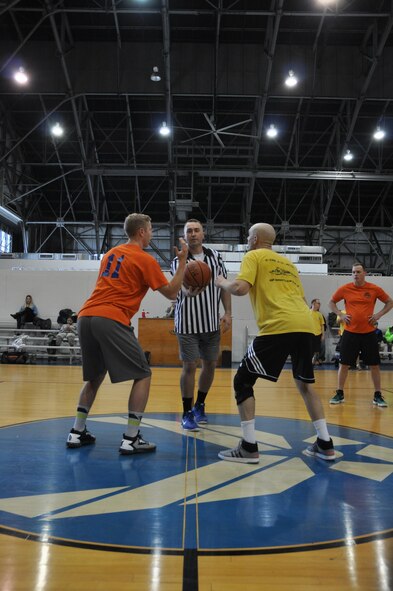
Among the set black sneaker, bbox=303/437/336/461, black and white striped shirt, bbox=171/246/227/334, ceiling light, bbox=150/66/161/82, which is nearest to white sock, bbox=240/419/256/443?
black sneaker, bbox=303/437/336/461

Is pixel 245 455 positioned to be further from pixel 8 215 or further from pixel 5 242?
pixel 5 242

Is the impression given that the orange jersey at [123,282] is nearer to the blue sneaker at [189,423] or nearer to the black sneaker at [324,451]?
the blue sneaker at [189,423]

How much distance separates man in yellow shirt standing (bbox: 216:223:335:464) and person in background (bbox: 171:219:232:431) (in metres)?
0.95

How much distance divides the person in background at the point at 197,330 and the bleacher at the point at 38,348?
7.77 meters

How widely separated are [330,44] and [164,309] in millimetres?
10203

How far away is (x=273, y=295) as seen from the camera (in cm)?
330

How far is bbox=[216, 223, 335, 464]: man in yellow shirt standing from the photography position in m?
3.19

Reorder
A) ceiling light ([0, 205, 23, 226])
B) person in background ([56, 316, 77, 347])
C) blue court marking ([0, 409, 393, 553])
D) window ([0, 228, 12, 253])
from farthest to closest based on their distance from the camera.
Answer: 1. window ([0, 228, 12, 253])
2. ceiling light ([0, 205, 23, 226])
3. person in background ([56, 316, 77, 347])
4. blue court marking ([0, 409, 393, 553])

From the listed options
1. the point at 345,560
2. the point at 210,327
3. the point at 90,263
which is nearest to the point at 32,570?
the point at 345,560

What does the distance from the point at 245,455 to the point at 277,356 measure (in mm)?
689

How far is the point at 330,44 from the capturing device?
50.9 feet

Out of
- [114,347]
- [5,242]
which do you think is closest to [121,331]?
[114,347]

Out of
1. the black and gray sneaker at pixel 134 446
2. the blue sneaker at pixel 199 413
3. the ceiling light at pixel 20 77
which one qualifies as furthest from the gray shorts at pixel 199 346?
the ceiling light at pixel 20 77

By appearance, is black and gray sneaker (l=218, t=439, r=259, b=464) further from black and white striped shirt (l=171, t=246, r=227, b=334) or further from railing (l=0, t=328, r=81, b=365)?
railing (l=0, t=328, r=81, b=365)
